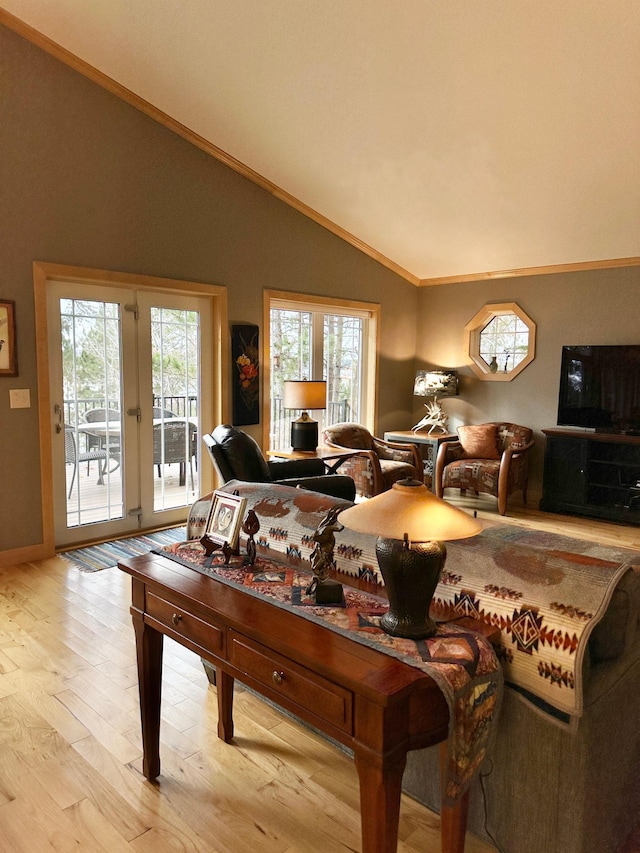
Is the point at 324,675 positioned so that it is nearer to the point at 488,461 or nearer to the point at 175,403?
the point at 175,403

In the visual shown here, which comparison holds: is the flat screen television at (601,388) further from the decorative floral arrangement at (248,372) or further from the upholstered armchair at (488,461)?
the decorative floral arrangement at (248,372)

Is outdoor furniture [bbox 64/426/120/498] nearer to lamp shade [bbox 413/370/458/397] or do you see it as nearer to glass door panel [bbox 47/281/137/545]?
glass door panel [bbox 47/281/137/545]

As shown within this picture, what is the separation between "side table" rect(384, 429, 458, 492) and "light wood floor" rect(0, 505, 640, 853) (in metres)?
3.95

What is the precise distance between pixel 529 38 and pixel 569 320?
10.6ft

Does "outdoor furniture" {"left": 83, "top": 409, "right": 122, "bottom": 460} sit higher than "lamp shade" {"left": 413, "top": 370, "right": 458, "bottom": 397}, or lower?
lower

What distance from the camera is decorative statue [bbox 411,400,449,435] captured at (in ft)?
22.6

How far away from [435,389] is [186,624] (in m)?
5.33

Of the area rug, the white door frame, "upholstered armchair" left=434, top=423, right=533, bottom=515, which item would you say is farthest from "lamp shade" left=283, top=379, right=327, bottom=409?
"upholstered armchair" left=434, top=423, right=533, bottom=515

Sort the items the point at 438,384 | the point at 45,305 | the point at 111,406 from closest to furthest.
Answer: the point at 45,305 → the point at 111,406 → the point at 438,384

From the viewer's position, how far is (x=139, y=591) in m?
2.02

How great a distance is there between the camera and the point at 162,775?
Result: 2100 millimetres

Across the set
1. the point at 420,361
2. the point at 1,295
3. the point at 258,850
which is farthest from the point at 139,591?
the point at 420,361

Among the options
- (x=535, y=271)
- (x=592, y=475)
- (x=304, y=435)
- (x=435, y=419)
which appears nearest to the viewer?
(x=304, y=435)

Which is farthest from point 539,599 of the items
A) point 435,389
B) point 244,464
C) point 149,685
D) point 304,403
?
point 435,389
